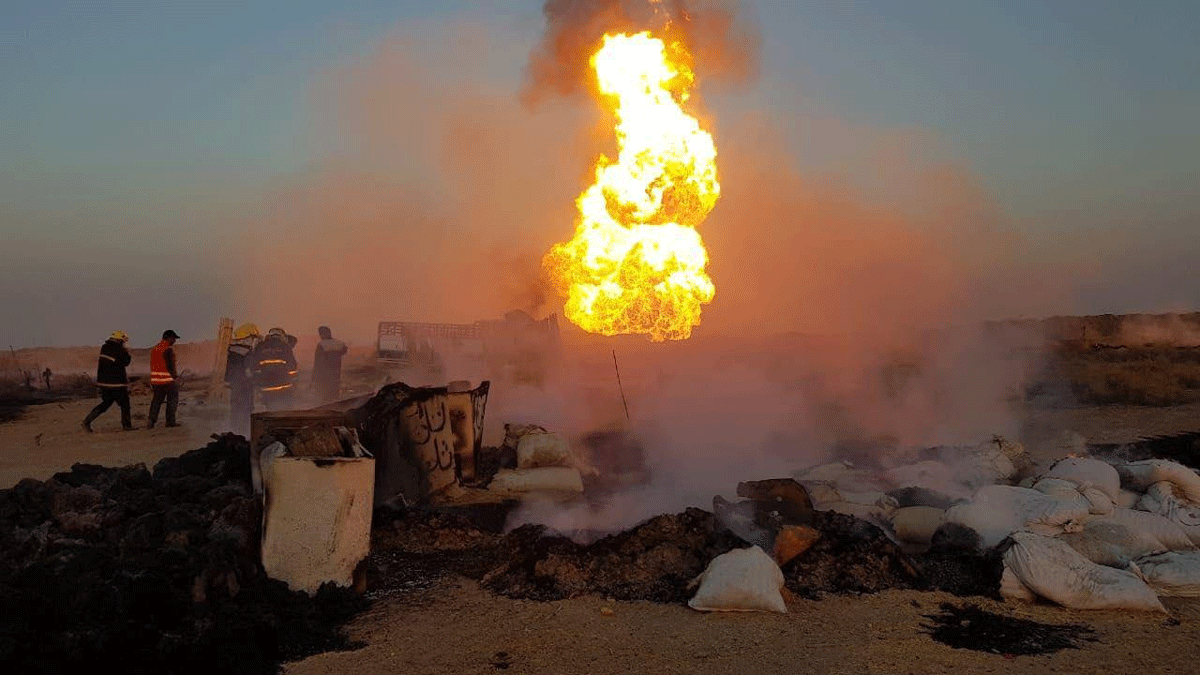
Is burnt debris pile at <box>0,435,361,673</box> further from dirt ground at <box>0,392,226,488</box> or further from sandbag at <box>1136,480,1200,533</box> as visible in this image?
sandbag at <box>1136,480,1200,533</box>

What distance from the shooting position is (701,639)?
575 cm

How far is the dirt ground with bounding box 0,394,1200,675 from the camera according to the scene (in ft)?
17.5

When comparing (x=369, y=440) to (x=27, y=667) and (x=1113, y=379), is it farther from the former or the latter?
(x=1113, y=379)

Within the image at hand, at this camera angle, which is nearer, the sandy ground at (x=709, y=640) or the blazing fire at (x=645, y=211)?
the sandy ground at (x=709, y=640)

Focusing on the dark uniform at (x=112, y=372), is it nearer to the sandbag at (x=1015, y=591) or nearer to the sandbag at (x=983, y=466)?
the sandbag at (x=983, y=466)

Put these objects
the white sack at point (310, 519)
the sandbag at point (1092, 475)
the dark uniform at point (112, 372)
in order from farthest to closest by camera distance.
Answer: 1. the dark uniform at point (112, 372)
2. the sandbag at point (1092, 475)
3. the white sack at point (310, 519)

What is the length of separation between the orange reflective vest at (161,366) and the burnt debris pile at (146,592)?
7.97m

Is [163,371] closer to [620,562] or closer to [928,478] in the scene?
[620,562]

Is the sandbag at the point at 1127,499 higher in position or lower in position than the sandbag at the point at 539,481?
higher

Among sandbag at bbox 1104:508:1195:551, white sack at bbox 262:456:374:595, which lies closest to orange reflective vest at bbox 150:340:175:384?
white sack at bbox 262:456:374:595

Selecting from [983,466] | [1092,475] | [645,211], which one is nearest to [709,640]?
[1092,475]

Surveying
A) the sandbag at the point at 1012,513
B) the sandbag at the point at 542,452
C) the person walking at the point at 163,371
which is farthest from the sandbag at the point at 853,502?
the person walking at the point at 163,371

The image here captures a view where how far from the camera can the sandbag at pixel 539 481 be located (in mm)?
9820

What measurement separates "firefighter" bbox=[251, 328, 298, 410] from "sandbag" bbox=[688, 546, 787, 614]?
957 centimetres
